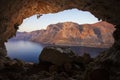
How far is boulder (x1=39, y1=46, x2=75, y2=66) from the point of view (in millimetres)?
11633

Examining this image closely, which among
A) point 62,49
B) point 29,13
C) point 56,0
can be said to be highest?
point 56,0

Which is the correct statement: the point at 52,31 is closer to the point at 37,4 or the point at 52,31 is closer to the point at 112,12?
the point at 37,4

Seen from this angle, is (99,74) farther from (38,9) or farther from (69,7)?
(38,9)

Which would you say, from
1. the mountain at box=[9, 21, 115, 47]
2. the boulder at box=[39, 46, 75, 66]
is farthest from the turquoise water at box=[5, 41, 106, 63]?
the boulder at box=[39, 46, 75, 66]

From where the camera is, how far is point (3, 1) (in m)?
9.10

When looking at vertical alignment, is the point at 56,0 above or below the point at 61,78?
above

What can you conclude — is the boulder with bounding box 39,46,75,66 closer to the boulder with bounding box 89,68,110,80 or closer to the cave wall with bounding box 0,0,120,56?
the cave wall with bounding box 0,0,120,56

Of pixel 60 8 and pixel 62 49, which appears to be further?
pixel 60 8

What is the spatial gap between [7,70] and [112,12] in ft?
22.0

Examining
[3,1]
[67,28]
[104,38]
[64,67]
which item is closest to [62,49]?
[64,67]

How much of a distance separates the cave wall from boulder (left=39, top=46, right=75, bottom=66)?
302 cm

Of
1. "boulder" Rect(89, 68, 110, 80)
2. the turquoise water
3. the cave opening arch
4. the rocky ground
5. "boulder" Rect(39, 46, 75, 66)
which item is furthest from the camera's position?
the turquoise water

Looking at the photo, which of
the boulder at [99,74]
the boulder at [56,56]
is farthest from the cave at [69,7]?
the boulder at [56,56]

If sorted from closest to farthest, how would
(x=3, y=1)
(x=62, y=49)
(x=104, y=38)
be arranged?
(x=3, y=1), (x=62, y=49), (x=104, y=38)
